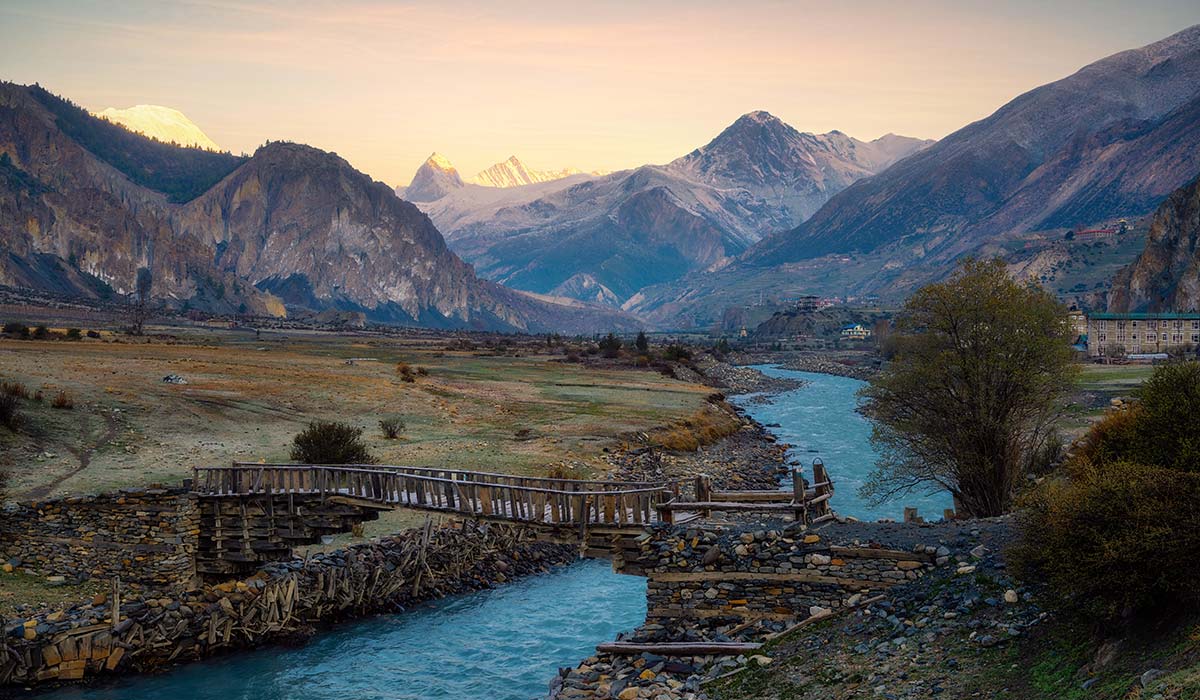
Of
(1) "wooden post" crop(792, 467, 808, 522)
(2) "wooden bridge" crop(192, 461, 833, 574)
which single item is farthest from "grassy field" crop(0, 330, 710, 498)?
(1) "wooden post" crop(792, 467, 808, 522)

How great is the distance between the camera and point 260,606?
2939cm

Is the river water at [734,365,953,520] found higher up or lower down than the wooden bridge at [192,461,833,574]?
lower down

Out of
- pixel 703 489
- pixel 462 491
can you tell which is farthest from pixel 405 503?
pixel 703 489

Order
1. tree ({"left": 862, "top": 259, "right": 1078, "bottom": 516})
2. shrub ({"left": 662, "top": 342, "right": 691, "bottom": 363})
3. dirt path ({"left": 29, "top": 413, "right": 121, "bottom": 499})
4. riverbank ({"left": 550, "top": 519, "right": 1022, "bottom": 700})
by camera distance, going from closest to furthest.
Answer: riverbank ({"left": 550, "top": 519, "right": 1022, "bottom": 700}) < tree ({"left": 862, "top": 259, "right": 1078, "bottom": 516}) < dirt path ({"left": 29, "top": 413, "right": 121, "bottom": 499}) < shrub ({"left": 662, "top": 342, "right": 691, "bottom": 363})

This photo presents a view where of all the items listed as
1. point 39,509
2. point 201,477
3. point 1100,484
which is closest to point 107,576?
point 39,509

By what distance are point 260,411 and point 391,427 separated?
938 cm

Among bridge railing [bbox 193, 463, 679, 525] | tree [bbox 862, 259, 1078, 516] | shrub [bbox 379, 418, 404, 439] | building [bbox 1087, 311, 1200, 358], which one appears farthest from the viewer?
building [bbox 1087, 311, 1200, 358]

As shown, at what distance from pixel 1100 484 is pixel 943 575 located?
4.89m

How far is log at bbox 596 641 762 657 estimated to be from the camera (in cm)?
2158

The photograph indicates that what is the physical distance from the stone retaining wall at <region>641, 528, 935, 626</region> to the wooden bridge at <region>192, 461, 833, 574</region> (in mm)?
1786

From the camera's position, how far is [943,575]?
2120 centimetres

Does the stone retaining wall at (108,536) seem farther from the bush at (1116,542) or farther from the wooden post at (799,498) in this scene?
the bush at (1116,542)

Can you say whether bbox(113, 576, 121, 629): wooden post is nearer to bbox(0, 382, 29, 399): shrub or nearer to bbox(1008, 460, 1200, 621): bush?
bbox(1008, 460, 1200, 621): bush

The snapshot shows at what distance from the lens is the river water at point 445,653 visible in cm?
2592
